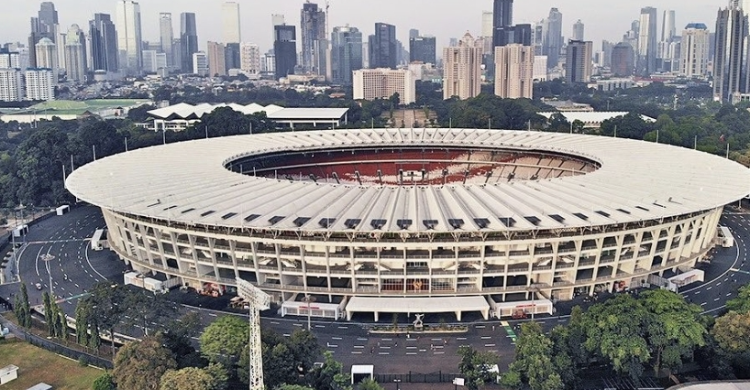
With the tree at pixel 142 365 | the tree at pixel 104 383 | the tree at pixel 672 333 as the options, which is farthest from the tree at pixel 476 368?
the tree at pixel 104 383

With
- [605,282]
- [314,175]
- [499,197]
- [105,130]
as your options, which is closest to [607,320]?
[605,282]

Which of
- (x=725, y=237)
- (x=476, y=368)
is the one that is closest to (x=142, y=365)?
(x=476, y=368)

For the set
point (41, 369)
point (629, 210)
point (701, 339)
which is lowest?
point (41, 369)

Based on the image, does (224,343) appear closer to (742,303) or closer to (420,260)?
(420,260)

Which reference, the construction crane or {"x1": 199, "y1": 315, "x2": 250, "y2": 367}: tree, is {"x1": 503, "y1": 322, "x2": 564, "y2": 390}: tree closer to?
the construction crane

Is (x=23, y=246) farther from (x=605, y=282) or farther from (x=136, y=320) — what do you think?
(x=605, y=282)

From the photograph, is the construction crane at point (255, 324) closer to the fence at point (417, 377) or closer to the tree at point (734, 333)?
the fence at point (417, 377)

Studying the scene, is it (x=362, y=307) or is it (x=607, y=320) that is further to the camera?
(x=362, y=307)
